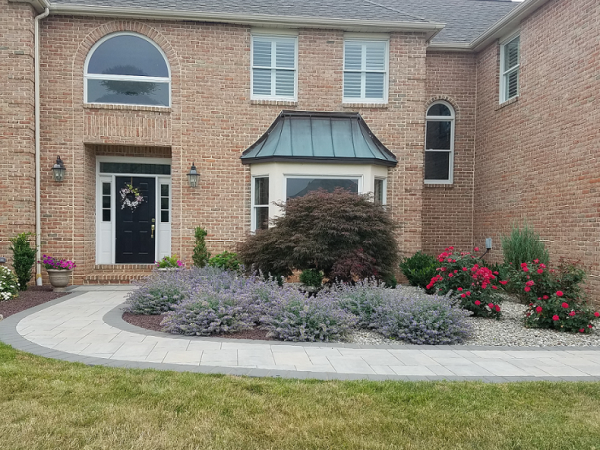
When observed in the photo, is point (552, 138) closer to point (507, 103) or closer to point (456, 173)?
point (507, 103)

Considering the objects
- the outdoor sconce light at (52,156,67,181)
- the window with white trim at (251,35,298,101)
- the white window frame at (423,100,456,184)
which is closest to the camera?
the outdoor sconce light at (52,156,67,181)

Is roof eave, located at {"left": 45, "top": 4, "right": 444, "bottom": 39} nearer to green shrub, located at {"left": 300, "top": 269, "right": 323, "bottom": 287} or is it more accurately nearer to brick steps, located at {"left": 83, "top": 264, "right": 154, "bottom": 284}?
brick steps, located at {"left": 83, "top": 264, "right": 154, "bottom": 284}

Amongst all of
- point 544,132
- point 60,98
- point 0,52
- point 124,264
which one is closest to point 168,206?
point 124,264

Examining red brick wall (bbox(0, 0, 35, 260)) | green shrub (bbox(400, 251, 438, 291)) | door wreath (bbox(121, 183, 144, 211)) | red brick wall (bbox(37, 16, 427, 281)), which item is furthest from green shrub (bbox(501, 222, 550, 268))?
red brick wall (bbox(0, 0, 35, 260))

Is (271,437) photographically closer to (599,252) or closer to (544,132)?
(599,252)

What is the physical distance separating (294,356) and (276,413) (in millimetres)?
1612

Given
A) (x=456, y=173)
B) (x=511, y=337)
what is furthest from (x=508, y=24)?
(x=511, y=337)

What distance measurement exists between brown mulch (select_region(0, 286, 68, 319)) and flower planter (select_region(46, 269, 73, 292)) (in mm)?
174

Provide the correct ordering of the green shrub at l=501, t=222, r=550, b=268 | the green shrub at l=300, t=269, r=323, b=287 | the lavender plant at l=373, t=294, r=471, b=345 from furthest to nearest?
the green shrub at l=501, t=222, r=550, b=268 < the green shrub at l=300, t=269, r=323, b=287 < the lavender plant at l=373, t=294, r=471, b=345

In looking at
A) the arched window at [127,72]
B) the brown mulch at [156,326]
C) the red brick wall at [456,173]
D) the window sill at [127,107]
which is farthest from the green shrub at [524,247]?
the arched window at [127,72]

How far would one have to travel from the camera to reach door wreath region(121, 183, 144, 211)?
12.0 meters

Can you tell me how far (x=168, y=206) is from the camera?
1235cm

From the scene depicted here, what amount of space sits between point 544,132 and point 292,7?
666 cm

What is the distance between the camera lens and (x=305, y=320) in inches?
244
